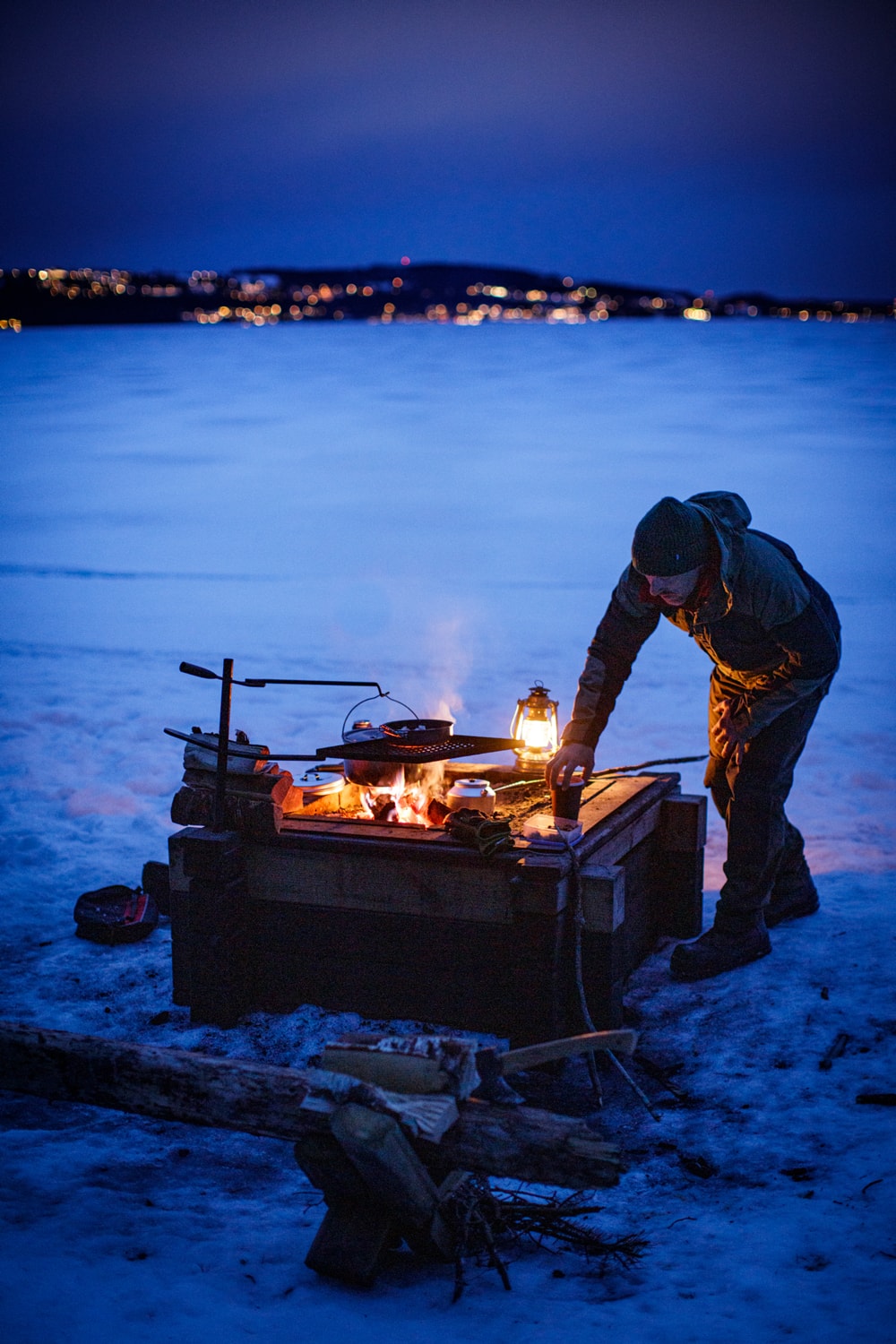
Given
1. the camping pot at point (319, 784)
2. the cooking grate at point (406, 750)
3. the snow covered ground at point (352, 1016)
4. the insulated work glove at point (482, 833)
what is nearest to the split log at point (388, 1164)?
the snow covered ground at point (352, 1016)

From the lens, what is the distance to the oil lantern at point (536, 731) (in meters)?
4.85

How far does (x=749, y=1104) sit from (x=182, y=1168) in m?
1.74

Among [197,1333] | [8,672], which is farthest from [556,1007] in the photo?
[8,672]

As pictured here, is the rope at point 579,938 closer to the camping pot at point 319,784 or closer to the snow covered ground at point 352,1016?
the snow covered ground at point 352,1016

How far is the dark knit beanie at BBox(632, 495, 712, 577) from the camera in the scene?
4.05 metres

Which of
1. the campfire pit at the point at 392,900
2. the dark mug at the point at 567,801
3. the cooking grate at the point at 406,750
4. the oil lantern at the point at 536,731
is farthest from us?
the oil lantern at the point at 536,731

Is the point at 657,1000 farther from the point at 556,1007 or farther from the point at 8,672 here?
the point at 8,672

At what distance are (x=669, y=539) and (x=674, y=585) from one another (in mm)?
195

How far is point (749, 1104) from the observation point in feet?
11.9

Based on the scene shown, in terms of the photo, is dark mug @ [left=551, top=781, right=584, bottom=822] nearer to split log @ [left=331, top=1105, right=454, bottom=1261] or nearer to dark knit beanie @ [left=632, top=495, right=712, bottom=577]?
dark knit beanie @ [left=632, top=495, right=712, bottom=577]

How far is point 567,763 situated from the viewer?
426cm

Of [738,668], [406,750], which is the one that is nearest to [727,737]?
[738,668]

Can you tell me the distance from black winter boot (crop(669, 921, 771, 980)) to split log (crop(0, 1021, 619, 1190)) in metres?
2.10

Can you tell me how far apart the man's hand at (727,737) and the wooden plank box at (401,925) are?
1.79 feet
